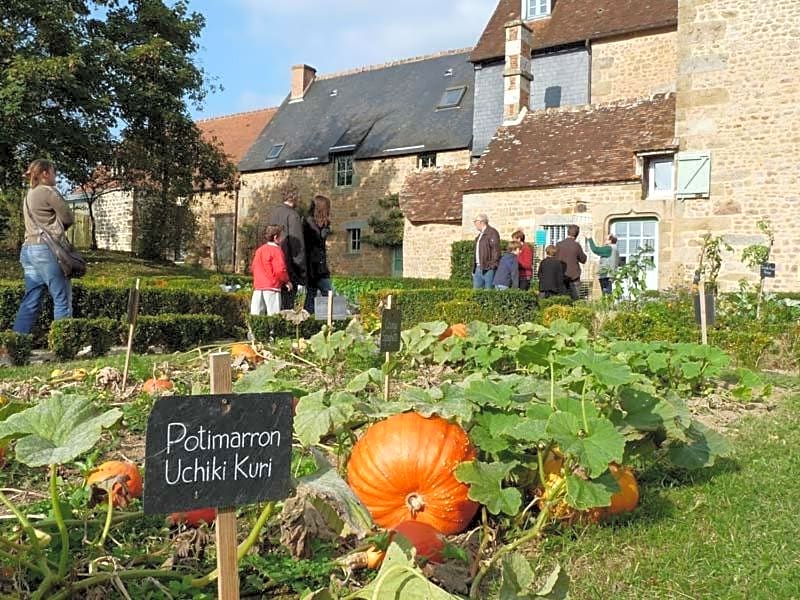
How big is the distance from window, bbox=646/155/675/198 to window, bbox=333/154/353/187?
13352 mm

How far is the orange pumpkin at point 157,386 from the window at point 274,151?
25.7 m

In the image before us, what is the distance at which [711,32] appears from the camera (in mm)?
13555

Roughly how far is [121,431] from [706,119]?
43.2 ft

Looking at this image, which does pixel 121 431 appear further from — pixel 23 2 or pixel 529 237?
pixel 23 2

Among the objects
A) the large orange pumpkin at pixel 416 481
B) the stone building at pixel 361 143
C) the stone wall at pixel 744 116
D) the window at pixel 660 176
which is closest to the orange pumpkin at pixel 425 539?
the large orange pumpkin at pixel 416 481

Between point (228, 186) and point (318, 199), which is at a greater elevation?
point (228, 186)

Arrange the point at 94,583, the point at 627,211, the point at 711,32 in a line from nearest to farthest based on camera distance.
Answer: the point at 94,583 → the point at 711,32 → the point at 627,211

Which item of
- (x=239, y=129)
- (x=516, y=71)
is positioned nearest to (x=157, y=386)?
(x=516, y=71)

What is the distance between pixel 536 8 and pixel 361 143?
8.02 m

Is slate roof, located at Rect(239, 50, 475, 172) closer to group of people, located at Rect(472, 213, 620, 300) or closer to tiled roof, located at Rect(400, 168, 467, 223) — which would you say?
tiled roof, located at Rect(400, 168, 467, 223)

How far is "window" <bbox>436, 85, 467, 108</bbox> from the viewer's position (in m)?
24.8

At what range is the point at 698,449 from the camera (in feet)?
9.95

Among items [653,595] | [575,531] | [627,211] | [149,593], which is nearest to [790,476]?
[575,531]

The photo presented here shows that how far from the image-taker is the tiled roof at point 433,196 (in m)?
20.5
